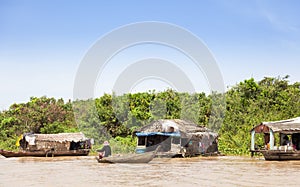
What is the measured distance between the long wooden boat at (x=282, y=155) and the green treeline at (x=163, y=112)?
700 cm

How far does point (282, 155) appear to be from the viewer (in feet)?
56.2

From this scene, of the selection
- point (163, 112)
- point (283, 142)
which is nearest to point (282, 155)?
point (283, 142)

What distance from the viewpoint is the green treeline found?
86.6ft

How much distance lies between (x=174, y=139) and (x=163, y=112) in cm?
628

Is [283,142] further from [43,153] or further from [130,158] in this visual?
[43,153]

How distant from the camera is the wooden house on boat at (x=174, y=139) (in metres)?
20.8

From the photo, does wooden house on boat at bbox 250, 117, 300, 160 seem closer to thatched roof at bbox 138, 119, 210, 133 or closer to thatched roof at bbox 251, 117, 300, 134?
thatched roof at bbox 251, 117, 300, 134

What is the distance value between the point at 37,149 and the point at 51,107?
727cm

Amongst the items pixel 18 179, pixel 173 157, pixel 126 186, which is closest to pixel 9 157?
pixel 173 157

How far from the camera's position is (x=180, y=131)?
20922 millimetres

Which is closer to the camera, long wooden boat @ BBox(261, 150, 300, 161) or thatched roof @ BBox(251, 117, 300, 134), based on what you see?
long wooden boat @ BBox(261, 150, 300, 161)

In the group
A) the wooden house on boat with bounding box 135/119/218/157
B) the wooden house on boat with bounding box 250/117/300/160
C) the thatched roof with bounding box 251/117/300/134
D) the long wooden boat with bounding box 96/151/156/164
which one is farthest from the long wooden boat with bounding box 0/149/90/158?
the thatched roof with bounding box 251/117/300/134

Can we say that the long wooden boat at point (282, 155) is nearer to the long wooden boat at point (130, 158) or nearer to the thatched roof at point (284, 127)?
the thatched roof at point (284, 127)

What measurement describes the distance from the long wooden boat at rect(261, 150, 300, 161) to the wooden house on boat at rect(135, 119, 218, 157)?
4908mm
